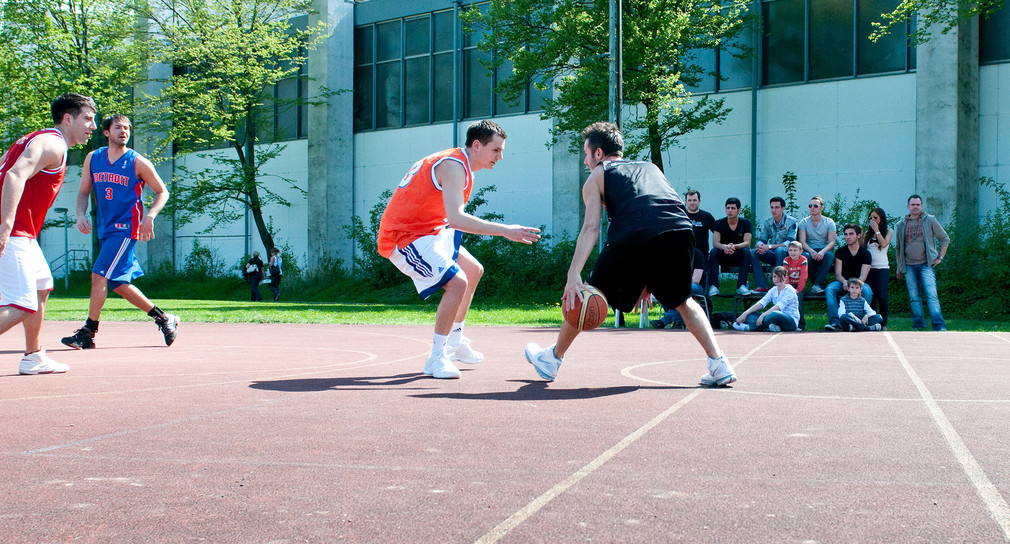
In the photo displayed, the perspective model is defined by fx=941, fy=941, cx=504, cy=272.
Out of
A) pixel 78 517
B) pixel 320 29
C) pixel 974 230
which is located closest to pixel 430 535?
pixel 78 517

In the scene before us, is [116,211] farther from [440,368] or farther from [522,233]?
[522,233]

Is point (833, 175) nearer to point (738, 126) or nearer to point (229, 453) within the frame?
point (738, 126)

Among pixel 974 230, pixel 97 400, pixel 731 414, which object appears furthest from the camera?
pixel 974 230

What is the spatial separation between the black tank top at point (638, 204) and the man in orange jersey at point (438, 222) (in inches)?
35.3

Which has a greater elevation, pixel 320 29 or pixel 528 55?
pixel 320 29

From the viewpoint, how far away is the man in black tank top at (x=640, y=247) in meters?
6.03

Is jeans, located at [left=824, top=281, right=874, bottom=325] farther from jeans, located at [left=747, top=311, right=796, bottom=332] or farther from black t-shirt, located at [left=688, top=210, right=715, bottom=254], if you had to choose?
black t-shirt, located at [left=688, top=210, right=715, bottom=254]

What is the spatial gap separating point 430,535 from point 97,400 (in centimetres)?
355

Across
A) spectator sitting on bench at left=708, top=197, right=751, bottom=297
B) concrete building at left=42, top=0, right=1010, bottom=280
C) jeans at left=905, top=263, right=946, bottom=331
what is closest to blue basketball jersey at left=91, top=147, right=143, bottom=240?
spectator sitting on bench at left=708, top=197, right=751, bottom=297

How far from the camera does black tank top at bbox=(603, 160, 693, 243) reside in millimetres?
6012

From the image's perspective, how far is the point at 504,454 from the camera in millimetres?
4043

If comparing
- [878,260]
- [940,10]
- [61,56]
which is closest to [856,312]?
[878,260]

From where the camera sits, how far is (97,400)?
5641mm

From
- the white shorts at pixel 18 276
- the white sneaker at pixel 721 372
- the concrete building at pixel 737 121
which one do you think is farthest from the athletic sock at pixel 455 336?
the concrete building at pixel 737 121
